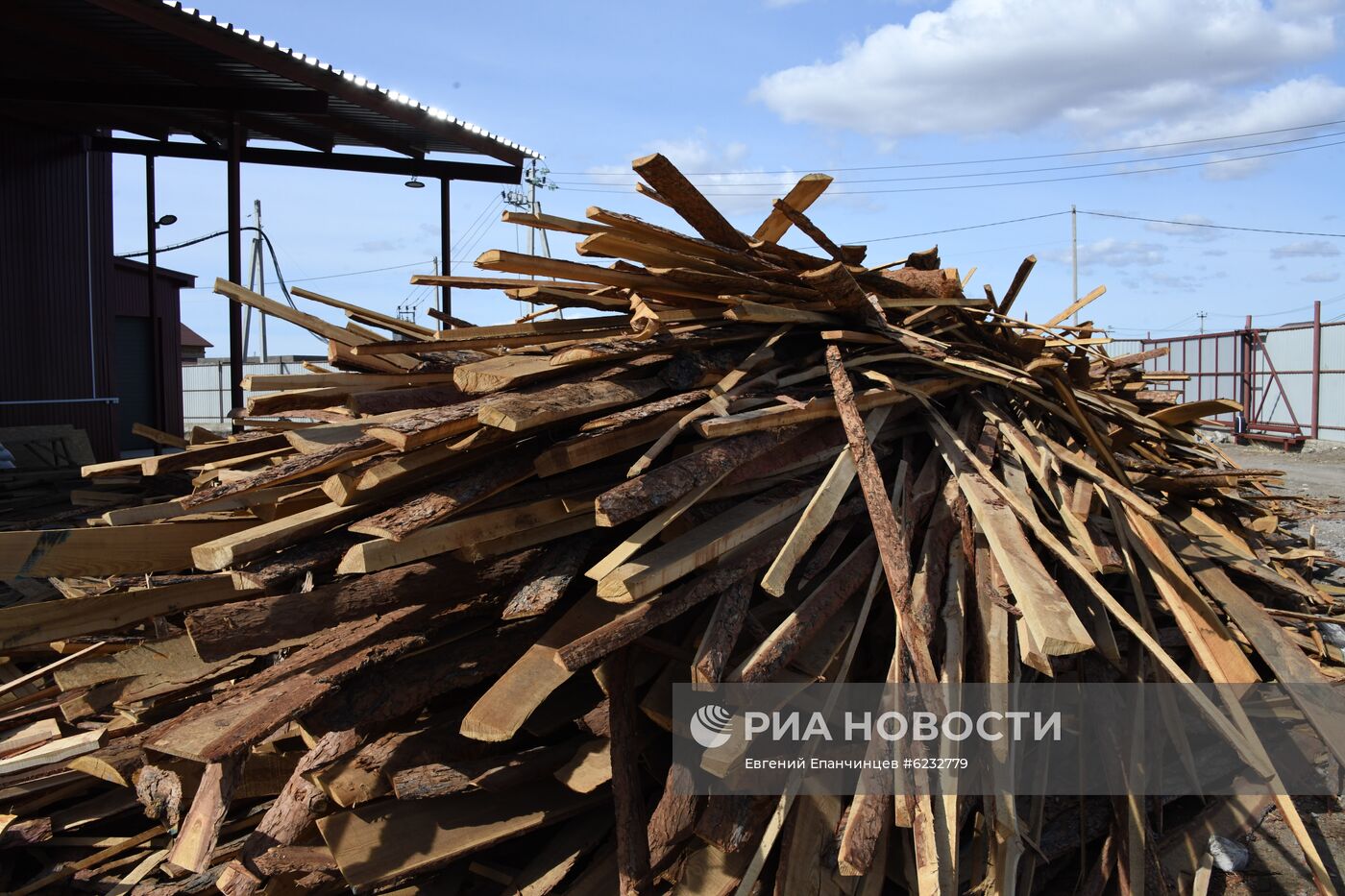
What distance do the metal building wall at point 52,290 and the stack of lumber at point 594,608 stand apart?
32.7ft

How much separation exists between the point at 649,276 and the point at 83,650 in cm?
273

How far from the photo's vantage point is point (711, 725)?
2436mm

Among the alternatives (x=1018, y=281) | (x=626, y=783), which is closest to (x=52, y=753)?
(x=626, y=783)

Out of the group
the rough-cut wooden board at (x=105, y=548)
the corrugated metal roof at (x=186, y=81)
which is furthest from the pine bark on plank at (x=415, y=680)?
the corrugated metal roof at (x=186, y=81)

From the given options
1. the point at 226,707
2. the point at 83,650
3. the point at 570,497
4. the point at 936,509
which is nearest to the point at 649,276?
the point at 570,497

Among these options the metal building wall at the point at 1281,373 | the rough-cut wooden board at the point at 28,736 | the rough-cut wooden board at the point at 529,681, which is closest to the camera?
the rough-cut wooden board at the point at 529,681

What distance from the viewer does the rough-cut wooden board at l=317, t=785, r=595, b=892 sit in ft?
8.07

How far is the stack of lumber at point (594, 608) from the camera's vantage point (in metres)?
2.47

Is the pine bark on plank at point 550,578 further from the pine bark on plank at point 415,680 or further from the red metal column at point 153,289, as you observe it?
the red metal column at point 153,289

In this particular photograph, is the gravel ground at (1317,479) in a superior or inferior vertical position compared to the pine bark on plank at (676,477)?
inferior

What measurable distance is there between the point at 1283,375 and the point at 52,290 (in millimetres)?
25495

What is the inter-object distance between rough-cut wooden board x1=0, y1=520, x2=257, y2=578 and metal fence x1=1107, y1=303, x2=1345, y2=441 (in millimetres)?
21073

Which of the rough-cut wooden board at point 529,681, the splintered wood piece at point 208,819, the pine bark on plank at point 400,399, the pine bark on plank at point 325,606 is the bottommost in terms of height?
the splintered wood piece at point 208,819

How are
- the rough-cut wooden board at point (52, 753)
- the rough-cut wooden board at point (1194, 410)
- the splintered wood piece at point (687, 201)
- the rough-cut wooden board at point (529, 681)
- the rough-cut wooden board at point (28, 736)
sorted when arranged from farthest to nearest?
the rough-cut wooden board at point (1194, 410) < the rough-cut wooden board at point (28, 736) < the rough-cut wooden board at point (52, 753) < the splintered wood piece at point (687, 201) < the rough-cut wooden board at point (529, 681)
